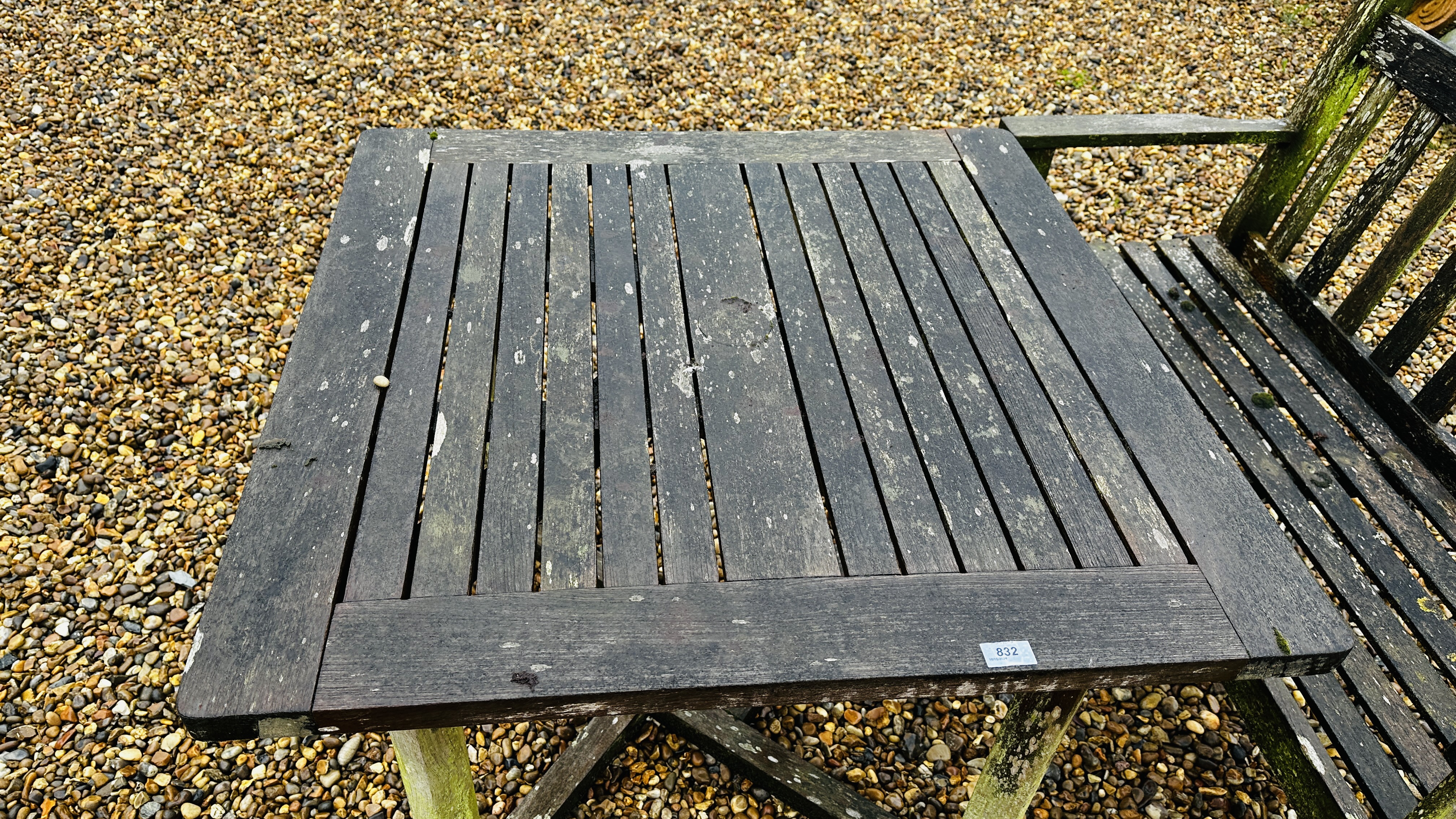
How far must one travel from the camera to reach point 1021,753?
5.44ft

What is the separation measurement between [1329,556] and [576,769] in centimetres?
175

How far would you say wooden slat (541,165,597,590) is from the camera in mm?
1321

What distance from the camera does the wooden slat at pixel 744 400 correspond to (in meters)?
1.36

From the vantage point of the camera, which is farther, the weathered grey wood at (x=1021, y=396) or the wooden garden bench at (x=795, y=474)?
the weathered grey wood at (x=1021, y=396)

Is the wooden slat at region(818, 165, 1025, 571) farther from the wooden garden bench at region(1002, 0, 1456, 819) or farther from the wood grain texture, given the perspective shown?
the wooden garden bench at region(1002, 0, 1456, 819)

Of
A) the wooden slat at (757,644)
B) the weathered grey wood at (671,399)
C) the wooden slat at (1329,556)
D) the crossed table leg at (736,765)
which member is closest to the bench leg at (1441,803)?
the wooden slat at (1329,556)

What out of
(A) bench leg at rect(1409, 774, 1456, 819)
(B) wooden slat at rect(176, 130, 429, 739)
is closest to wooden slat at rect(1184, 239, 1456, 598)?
(A) bench leg at rect(1409, 774, 1456, 819)

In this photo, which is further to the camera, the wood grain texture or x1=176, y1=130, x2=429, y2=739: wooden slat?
the wood grain texture

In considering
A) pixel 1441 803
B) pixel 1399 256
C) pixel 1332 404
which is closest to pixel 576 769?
pixel 1441 803

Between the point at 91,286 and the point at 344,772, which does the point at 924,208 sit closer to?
the point at 344,772

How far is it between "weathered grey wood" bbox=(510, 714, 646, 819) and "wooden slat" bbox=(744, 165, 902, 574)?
97 centimetres

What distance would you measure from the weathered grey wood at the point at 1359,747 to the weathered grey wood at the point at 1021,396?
616 mm

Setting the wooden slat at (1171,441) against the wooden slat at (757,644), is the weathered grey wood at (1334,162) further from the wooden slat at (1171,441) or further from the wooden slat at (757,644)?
the wooden slat at (757,644)

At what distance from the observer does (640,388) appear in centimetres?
161
